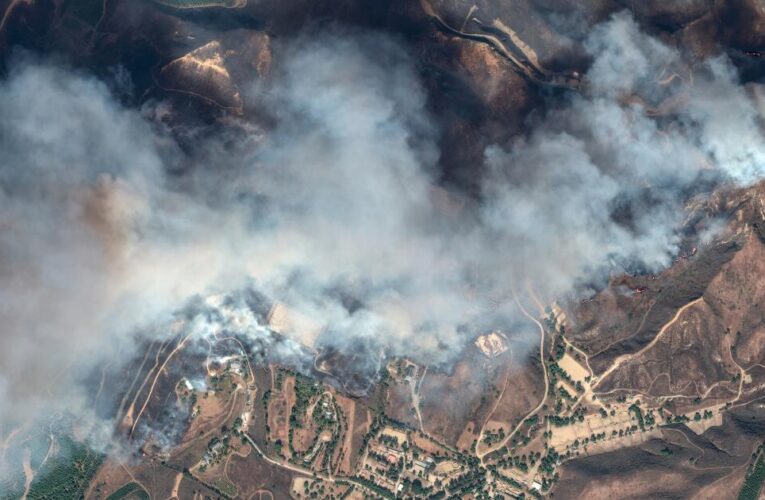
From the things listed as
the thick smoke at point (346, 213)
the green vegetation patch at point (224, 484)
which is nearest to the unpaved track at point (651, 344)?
the thick smoke at point (346, 213)

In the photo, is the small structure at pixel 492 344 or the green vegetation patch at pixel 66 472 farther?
the green vegetation patch at pixel 66 472

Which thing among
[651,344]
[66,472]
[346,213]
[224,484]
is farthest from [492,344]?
[66,472]

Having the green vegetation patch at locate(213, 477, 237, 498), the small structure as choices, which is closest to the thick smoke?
the small structure

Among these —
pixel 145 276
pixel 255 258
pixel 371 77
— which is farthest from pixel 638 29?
pixel 145 276

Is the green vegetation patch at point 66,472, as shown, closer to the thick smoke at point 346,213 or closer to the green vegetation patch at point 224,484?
the thick smoke at point 346,213

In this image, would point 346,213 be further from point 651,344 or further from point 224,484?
point 651,344

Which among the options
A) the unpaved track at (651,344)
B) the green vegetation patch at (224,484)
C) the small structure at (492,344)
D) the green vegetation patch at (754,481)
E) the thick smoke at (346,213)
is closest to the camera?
the thick smoke at (346,213)

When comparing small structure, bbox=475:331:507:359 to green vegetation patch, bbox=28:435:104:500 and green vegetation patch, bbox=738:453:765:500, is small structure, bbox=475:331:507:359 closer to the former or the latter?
green vegetation patch, bbox=738:453:765:500

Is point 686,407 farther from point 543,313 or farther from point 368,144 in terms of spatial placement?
point 368,144

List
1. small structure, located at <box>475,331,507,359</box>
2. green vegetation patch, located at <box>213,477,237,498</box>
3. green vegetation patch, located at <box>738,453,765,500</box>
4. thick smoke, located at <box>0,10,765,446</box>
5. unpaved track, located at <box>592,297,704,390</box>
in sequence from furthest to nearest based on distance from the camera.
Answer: green vegetation patch, located at <box>738,453,765,500</box>, green vegetation patch, located at <box>213,477,237,498</box>, small structure, located at <box>475,331,507,359</box>, unpaved track, located at <box>592,297,704,390</box>, thick smoke, located at <box>0,10,765,446</box>
